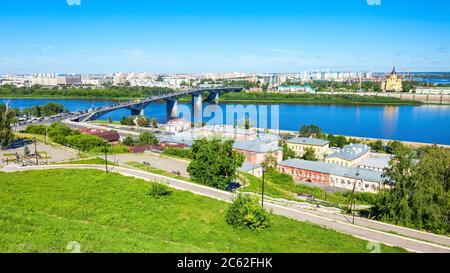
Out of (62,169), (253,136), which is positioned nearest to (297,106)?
(253,136)

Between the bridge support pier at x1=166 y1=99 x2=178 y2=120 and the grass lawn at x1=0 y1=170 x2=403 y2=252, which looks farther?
the bridge support pier at x1=166 y1=99 x2=178 y2=120

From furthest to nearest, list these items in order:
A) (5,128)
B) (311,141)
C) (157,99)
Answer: (157,99), (311,141), (5,128)

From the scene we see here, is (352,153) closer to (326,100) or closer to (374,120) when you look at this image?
(374,120)

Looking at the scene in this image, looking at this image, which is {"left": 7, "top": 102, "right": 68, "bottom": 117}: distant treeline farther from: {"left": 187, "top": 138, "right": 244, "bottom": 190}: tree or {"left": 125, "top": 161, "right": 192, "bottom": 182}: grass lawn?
{"left": 187, "top": 138, "right": 244, "bottom": 190}: tree

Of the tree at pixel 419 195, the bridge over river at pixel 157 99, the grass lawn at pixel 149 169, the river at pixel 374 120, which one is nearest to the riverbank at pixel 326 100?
the bridge over river at pixel 157 99

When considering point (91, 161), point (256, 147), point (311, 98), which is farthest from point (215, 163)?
point (311, 98)

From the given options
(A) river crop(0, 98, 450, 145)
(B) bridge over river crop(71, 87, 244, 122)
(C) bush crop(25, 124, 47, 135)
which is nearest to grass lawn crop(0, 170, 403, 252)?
(C) bush crop(25, 124, 47, 135)

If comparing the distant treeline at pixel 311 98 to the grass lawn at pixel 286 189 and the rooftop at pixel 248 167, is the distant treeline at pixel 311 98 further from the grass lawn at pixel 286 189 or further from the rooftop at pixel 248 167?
the grass lawn at pixel 286 189
